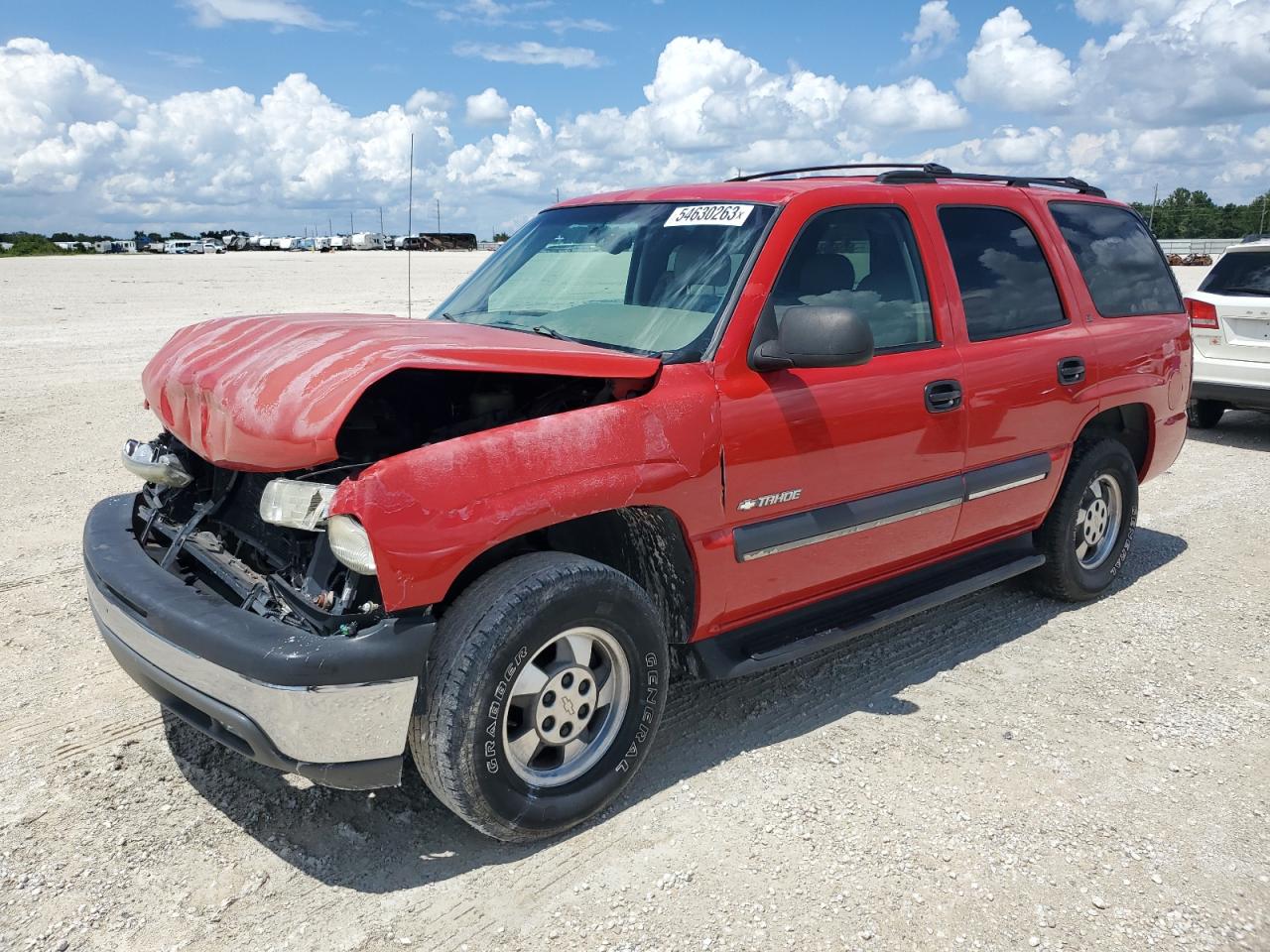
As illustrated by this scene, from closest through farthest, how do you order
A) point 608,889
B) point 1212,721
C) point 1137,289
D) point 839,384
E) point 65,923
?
point 65,923
point 608,889
point 839,384
point 1212,721
point 1137,289

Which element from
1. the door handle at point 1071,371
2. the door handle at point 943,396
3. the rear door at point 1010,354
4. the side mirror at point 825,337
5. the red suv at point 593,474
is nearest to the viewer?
the red suv at point 593,474

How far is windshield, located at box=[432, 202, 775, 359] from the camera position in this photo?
11.5 ft

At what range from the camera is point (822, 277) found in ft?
12.2

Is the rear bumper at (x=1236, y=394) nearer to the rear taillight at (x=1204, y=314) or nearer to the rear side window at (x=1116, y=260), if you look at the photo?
the rear taillight at (x=1204, y=314)

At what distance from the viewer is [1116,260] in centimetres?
509

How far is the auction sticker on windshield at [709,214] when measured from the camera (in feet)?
12.0

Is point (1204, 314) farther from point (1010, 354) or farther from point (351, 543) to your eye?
point (351, 543)

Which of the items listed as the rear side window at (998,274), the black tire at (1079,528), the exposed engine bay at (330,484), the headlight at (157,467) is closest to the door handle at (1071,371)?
the rear side window at (998,274)

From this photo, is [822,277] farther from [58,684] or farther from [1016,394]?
[58,684]

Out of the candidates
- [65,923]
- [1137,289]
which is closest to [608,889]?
[65,923]

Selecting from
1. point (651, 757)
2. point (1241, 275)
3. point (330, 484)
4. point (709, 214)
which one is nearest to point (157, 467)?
point (330, 484)

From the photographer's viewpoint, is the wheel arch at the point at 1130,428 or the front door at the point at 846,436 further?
the wheel arch at the point at 1130,428

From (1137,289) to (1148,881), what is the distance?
326cm

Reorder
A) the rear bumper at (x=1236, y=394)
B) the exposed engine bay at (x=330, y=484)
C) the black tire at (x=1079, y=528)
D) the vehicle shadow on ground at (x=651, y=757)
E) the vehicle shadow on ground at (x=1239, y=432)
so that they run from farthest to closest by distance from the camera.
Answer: the vehicle shadow on ground at (x=1239, y=432), the rear bumper at (x=1236, y=394), the black tire at (x=1079, y=528), the vehicle shadow on ground at (x=651, y=757), the exposed engine bay at (x=330, y=484)
